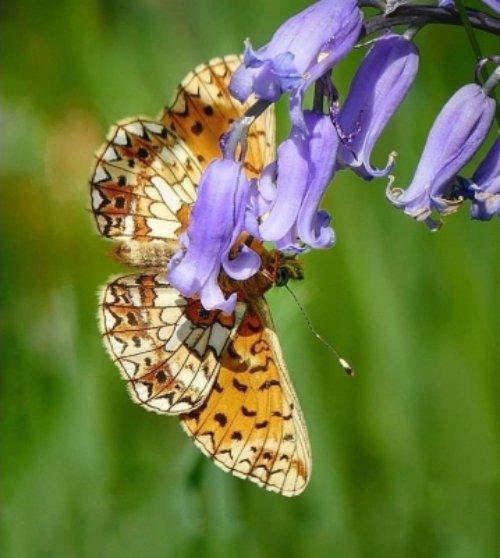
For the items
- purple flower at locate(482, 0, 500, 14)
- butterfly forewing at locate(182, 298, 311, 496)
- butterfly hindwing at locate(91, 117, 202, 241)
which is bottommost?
butterfly forewing at locate(182, 298, 311, 496)

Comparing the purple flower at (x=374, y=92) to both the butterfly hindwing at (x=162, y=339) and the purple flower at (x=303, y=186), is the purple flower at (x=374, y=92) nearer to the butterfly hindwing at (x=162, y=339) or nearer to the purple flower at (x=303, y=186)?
the purple flower at (x=303, y=186)

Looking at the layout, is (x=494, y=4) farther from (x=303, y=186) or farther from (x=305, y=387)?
(x=305, y=387)

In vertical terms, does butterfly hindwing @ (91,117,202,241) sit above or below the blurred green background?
above

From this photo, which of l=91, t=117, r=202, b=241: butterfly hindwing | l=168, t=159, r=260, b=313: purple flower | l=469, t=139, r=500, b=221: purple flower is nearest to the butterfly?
l=91, t=117, r=202, b=241: butterfly hindwing

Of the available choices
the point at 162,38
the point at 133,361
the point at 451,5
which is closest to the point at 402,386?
the point at 133,361

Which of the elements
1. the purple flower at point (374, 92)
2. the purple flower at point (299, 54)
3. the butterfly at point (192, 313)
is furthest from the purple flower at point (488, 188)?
the butterfly at point (192, 313)

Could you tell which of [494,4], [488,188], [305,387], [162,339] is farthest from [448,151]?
[305,387]

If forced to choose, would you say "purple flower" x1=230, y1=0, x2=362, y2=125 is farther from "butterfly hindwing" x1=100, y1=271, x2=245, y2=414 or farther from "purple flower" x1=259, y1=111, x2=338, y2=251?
"butterfly hindwing" x1=100, y1=271, x2=245, y2=414
